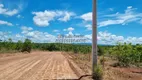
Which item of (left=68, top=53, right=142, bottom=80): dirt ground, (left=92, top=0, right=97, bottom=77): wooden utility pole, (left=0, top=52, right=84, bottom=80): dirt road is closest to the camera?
(left=92, top=0, right=97, bottom=77): wooden utility pole

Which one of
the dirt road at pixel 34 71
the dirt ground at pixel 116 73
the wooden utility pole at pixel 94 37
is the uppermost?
the wooden utility pole at pixel 94 37

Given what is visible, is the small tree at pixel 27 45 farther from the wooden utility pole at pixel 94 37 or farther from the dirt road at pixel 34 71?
the wooden utility pole at pixel 94 37

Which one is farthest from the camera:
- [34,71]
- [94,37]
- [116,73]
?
[116,73]

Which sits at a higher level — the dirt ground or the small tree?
the small tree

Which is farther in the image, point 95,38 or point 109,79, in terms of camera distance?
point 109,79

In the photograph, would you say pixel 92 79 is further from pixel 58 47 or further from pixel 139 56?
pixel 58 47

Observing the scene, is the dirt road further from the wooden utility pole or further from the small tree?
the small tree

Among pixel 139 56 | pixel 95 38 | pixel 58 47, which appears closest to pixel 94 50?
pixel 95 38

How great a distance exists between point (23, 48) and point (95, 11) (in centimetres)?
7463

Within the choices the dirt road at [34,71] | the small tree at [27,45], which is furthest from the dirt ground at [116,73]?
the small tree at [27,45]

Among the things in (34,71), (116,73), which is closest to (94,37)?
(116,73)

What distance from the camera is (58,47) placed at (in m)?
146

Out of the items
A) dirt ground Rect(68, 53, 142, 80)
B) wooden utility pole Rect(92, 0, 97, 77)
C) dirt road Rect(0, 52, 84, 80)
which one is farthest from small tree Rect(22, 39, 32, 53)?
wooden utility pole Rect(92, 0, 97, 77)

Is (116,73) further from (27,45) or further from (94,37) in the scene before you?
(27,45)
